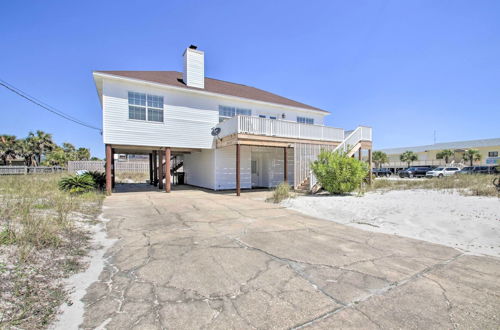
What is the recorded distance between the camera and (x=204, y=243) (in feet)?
14.5

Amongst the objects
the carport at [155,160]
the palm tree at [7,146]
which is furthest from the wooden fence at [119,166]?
the palm tree at [7,146]

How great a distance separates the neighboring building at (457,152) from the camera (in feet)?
132

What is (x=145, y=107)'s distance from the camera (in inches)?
487

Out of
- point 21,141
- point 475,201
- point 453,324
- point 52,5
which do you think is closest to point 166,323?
point 453,324

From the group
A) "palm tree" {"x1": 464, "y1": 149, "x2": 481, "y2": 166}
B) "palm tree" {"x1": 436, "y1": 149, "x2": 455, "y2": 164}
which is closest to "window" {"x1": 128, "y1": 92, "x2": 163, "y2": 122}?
"palm tree" {"x1": 436, "y1": 149, "x2": 455, "y2": 164}

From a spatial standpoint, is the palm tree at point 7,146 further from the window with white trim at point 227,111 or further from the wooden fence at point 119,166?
the window with white trim at point 227,111

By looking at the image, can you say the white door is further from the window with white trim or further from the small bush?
the small bush

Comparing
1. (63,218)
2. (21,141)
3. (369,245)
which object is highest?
(21,141)

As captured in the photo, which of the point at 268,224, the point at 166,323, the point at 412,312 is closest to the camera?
the point at 166,323

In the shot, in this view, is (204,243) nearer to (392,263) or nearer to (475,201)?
(392,263)

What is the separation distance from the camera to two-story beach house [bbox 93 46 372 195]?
38.5 ft

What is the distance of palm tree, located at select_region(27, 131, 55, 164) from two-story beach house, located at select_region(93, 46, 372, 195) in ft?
108

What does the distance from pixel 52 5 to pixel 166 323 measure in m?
13.6

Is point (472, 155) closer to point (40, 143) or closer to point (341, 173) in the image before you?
point (341, 173)
